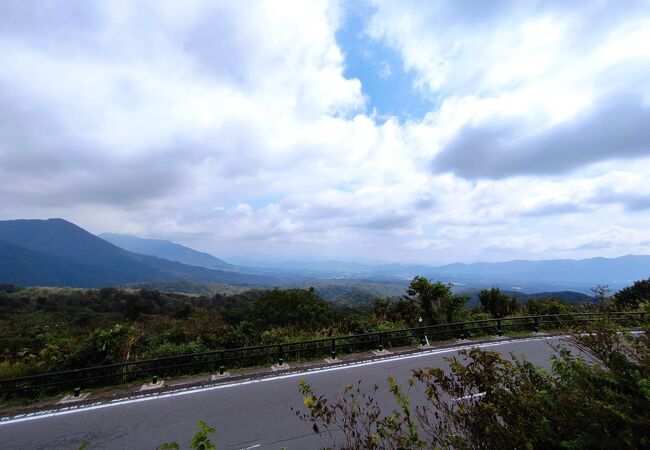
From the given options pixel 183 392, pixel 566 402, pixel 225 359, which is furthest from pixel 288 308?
pixel 566 402

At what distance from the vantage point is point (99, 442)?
19.6ft

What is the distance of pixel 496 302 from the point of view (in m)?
19.2

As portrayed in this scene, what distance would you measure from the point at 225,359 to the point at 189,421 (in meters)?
3.38

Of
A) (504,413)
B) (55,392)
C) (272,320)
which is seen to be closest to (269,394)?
(55,392)

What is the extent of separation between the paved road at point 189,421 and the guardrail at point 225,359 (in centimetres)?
100

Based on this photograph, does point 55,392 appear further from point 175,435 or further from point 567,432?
point 567,432

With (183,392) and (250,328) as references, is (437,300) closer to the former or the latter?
(250,328)

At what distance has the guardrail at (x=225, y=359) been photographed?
8.27 m

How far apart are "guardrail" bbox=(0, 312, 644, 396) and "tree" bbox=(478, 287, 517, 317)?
133 inches

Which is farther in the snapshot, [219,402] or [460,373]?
[219,402]

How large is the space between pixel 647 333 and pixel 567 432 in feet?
4.03

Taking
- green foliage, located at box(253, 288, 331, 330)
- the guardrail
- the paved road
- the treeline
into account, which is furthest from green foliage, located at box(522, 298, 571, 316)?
the paved road

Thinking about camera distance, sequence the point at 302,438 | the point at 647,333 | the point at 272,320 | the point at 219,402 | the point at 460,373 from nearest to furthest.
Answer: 1. the point at 647,333
2. the point at 460,373
3. the point at 302,438
4. the point at 219,402
5. the point at 272,320

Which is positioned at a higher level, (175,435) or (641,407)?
(641,407)
